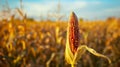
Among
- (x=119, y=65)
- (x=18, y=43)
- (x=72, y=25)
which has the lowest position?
(x=119, y=65)

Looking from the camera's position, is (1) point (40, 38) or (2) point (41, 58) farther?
(1) point (40, 38)

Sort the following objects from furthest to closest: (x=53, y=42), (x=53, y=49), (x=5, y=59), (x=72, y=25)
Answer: (x=53, y=42) < (x=53, y=49) < (x=5, y=59) < (x=72, y=25)

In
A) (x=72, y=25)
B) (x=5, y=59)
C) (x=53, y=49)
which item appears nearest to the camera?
(x=72, y=25)

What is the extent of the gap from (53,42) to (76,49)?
11.3 ft

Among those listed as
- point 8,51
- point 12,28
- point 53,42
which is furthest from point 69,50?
point 53,42

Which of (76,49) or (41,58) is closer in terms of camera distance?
(76,49)

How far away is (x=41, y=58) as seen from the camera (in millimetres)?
3990

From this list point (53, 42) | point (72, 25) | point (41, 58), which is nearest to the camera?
point (72, 25)

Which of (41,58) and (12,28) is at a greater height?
(12,28)

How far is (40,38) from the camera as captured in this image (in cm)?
516

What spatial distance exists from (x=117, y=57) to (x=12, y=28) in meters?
1.56

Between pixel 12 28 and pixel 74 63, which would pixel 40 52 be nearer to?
pixel 12 28

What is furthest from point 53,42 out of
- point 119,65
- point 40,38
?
point 119,65

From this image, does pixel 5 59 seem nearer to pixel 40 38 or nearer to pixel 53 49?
pixel 53 49
